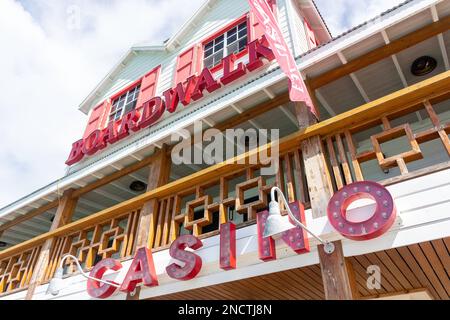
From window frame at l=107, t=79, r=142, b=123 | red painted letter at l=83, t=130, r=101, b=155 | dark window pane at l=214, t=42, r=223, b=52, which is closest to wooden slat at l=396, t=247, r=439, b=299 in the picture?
dark window pane at l=214, t=42, r=223, b=52

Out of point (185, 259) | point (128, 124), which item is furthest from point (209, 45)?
point (185, 259)

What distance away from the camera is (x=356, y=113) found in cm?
500

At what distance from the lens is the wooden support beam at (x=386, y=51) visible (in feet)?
17.7

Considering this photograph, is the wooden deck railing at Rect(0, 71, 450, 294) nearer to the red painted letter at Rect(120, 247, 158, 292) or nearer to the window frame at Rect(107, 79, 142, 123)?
the red painted letter at Rect(120, 247, 158, 292)

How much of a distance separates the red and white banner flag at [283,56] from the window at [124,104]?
6.37 metres

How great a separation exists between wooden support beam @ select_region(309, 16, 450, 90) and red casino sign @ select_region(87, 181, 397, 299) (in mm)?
2659

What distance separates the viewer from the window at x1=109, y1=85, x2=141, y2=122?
1135 cm

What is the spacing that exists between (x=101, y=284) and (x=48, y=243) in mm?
3003

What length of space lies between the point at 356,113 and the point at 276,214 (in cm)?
216

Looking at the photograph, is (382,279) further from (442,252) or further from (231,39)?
(231,39)

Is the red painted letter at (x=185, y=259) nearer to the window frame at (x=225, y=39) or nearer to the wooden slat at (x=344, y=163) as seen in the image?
the wooden slat at (x=344, y=163)

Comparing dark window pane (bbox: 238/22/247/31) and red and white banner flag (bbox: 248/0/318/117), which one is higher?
dark window pane (bbox: 238/22/247/31)
